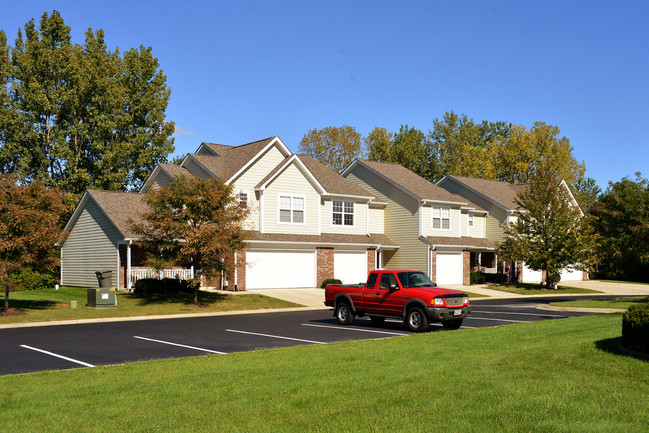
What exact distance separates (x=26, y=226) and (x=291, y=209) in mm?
18532

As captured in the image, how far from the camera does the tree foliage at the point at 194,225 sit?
1099 inches

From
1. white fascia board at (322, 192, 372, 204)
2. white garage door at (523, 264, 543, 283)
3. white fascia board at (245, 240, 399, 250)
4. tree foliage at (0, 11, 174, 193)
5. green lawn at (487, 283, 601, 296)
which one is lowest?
green lawn at (487, 283, 601, 296)

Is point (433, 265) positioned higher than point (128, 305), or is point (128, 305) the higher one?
point (433, 265)

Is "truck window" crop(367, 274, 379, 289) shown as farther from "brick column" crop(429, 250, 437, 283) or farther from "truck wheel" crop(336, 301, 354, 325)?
"brick column" crop(429, 250, 437, 283)

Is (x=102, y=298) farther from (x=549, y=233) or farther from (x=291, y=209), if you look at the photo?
(x=549, y=233)

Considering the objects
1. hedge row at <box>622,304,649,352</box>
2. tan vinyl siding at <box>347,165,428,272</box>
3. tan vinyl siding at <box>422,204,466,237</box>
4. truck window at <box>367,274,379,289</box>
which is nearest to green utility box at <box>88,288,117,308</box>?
truck window at <box>367,274,379,289</box>

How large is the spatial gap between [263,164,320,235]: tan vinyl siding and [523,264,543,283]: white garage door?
69.9ft

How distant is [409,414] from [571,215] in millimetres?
40571

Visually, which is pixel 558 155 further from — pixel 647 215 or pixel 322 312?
pixel 322 312

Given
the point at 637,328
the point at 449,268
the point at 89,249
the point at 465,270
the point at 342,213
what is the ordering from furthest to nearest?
the point at 465,270 < the point at 449,268 < the point at 342,213 < the point at 89,249 < the point at 637,328

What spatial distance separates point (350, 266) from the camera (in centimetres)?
4256

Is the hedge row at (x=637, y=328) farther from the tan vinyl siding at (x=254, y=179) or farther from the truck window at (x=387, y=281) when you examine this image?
the tan vinyl siding at (x=254, y=179)

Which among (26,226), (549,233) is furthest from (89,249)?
(549,233)

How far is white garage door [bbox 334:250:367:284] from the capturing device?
4194cm
